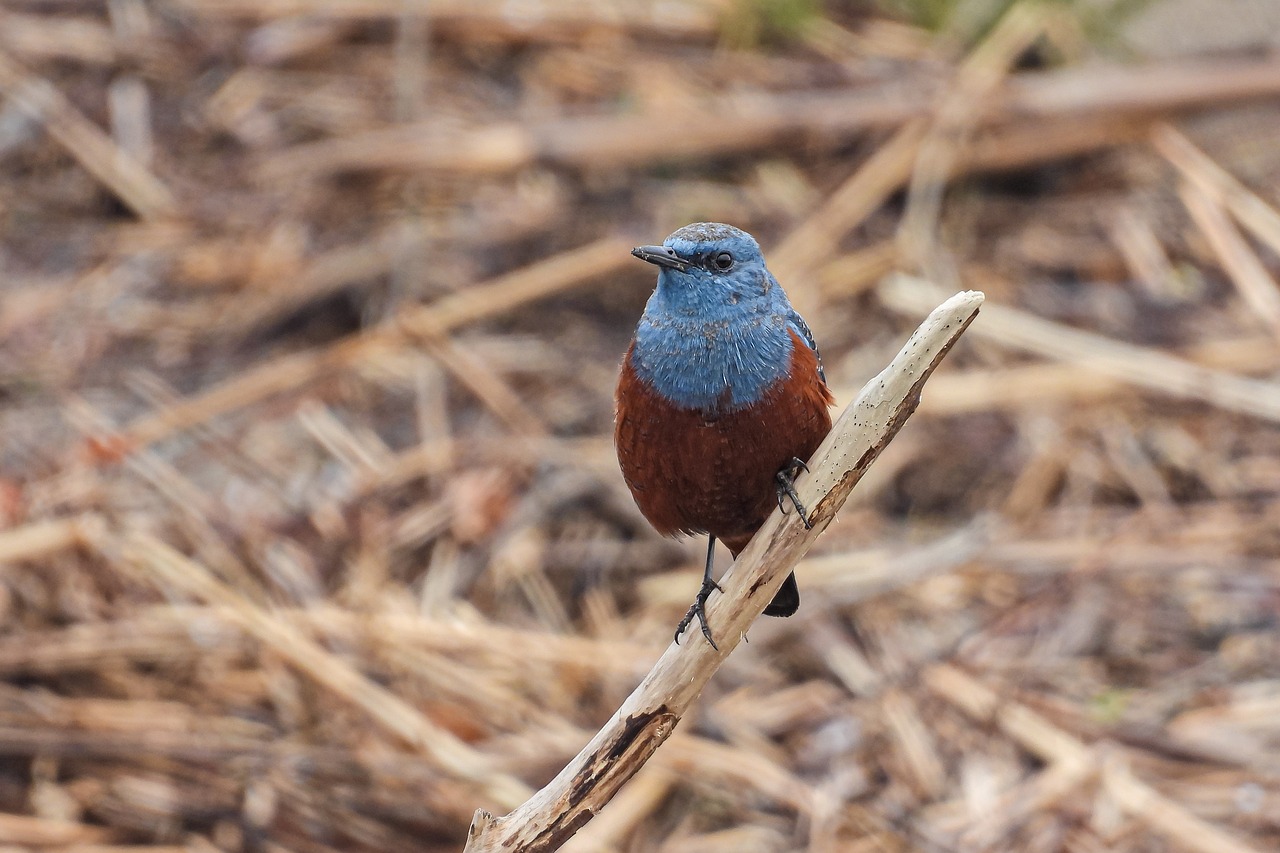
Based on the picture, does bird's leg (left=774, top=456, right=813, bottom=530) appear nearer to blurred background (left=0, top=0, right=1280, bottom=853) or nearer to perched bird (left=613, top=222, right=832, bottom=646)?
perched bird (left=613, top=222, right=832, bottom=646)

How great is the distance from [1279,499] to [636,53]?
5.25 metres

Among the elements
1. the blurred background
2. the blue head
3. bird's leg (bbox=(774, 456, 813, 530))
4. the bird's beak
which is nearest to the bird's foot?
bird's leg (bbox=(774, 456, 813, 530))

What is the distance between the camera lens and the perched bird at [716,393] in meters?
3.69

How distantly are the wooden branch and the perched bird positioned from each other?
0.18 m

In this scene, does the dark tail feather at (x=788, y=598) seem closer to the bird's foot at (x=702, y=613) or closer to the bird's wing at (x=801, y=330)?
the bird's foot at (x=702, y=613)

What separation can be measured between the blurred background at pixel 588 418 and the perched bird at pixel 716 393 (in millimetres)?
1869

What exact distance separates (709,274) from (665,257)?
14cm

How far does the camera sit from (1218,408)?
7.39 m

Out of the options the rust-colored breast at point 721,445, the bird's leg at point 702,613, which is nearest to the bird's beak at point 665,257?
the rust-colored breast at point 721,445

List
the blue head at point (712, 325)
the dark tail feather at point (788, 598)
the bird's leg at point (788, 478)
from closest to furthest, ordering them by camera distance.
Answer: the bird's leg at point (788, 478), the blue head at point (712, 325), the dark tail feather at point (788, 598)

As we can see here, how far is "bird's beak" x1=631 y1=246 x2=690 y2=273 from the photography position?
3.79 meters

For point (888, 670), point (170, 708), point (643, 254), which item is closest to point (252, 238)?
point (170, 708)

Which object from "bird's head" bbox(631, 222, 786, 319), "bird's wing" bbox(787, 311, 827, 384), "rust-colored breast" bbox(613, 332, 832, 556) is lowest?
"rust-colored breast" bbox(613, 332, 832, 556)

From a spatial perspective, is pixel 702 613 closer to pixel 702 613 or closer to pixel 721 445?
pixel 702 613
